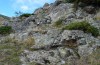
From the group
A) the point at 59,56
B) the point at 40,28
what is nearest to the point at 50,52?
the point at 59,56

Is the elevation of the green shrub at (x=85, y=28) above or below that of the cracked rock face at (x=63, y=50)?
above

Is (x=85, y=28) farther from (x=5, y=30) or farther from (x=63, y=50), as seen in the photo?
(x=5, y=30)

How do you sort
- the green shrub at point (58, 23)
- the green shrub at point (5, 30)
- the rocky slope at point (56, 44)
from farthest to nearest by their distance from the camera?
the green shrub at point (5, 30), the green shrub at point (58, 23), the rocky slope at point (56, 44)

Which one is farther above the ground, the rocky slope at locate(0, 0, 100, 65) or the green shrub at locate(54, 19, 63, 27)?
the green shrub at locate(54, 19, 63, 27)

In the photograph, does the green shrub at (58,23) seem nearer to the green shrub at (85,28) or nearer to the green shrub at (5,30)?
the green shrub at (85,28)

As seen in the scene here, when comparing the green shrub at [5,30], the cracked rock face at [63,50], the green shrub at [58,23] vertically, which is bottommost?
the cracked rock face at [63,50]

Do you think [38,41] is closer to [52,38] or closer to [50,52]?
[52,38]

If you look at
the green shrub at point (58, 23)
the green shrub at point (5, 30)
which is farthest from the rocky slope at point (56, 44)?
the green shrub at point (5, 30)

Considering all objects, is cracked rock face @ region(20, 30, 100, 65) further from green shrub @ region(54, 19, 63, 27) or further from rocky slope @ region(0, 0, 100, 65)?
green shrub @ region(54, 19, 63, 27)

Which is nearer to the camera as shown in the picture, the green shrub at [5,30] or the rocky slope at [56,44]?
the rocky slope at [56,44]

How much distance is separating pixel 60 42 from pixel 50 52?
143 cm

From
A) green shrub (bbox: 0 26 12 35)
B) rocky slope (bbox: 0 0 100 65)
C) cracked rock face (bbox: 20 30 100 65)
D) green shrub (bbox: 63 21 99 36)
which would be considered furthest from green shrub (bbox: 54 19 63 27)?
green shrub (bbox: 0 26 12 35)

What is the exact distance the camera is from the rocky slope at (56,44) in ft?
54.2

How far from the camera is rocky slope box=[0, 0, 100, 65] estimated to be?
54.2 ft
